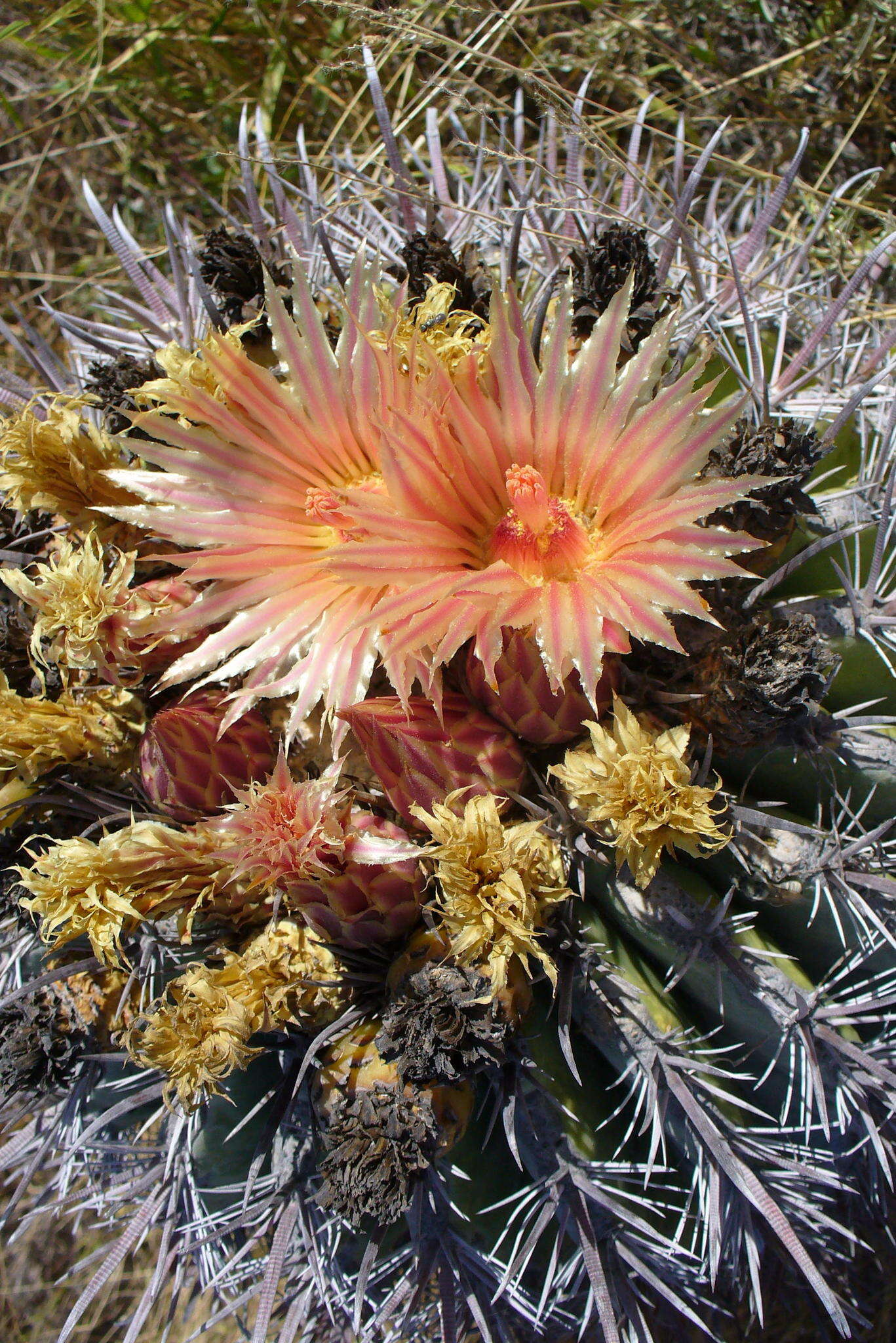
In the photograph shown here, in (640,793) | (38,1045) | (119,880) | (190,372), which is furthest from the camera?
(38,1045)

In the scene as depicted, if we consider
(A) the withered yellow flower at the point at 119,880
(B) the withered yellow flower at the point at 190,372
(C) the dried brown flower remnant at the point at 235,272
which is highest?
(C) the dried brown flower remnant at the point at 235,272

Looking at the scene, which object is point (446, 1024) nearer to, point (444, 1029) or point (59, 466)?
point (444, 1029)

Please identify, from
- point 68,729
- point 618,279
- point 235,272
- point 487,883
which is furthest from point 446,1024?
point 235,272

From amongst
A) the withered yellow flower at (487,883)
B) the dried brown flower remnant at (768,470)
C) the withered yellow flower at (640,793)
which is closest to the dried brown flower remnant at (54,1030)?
the withered yellow flower at (487,883)

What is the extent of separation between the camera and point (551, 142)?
1859 millimetres

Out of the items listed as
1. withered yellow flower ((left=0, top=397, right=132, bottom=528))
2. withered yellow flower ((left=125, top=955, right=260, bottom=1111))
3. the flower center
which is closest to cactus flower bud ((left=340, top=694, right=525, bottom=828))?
the flower center

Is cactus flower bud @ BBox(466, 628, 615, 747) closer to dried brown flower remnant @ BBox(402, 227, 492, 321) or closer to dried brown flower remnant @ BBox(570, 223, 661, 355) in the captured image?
dried brown flower remnant @ BBox(570, 223, 661, 355)

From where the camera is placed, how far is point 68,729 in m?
1.42

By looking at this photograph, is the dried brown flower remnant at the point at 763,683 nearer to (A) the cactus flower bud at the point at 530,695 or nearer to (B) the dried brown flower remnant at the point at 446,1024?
(A) the cactus flower bud at the point at 530,695

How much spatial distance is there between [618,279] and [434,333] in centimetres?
28

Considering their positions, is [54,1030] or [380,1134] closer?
[380,1134]

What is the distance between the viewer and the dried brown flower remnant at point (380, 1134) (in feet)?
3.94

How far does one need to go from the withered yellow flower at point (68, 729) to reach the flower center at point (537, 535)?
0.60 metres

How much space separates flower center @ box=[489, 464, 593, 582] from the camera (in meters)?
1.26
